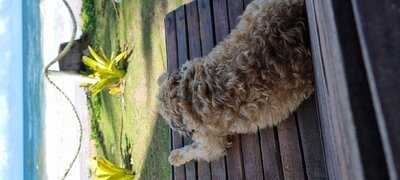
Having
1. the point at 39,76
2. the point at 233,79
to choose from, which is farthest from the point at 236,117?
the point at 39,76

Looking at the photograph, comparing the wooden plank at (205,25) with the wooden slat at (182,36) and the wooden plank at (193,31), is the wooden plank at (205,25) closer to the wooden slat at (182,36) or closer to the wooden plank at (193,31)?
the wooden plank at (193,31)

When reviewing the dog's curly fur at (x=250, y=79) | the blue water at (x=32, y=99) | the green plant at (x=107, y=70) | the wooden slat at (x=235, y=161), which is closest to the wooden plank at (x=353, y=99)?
Answer: the dog's curly fur at (x=250, y=79)

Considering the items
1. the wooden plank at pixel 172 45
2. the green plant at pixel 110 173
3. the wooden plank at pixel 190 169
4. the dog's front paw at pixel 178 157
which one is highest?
the wooden plank at pixel 172 45

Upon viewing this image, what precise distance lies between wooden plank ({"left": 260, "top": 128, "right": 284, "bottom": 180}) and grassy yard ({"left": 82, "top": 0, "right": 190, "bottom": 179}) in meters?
2.10

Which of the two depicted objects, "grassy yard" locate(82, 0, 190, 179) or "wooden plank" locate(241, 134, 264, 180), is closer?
"wooden plank" locate(241, 134, 264, 180)

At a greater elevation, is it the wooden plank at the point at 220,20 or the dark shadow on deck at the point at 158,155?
the wooden plank at the point at 220,20

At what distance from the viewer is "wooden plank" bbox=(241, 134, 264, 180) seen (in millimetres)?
2279

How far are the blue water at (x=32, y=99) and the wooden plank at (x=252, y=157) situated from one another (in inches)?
177

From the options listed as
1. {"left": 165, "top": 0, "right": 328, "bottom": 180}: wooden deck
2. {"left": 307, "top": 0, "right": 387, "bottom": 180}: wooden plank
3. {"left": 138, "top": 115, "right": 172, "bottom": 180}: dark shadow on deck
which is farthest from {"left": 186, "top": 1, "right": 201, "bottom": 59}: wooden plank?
{"left": 307, "top": 0, "right": 387, "bottom": 180}: wooden plank

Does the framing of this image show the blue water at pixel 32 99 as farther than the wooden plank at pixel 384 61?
Yes

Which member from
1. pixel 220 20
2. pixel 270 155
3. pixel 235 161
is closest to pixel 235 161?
pixel 235 161

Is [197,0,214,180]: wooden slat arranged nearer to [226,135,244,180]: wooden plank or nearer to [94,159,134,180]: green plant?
[226,135,244,180]: wooden plank

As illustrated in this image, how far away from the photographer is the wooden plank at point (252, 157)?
2.28 m

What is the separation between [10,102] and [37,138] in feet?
2.40
